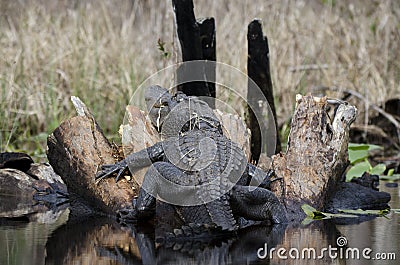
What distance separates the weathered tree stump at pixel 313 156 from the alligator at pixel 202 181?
0.18 meters

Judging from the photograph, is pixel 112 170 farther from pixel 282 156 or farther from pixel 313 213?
pixel 313 213

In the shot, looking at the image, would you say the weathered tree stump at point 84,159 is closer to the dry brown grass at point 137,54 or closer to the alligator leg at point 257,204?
the alligator leg at point 257,204

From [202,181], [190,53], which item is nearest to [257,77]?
[190,53]

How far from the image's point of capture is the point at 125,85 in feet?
33.6

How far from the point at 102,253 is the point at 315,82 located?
7669 millimetres

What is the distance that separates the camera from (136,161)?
5.72 m

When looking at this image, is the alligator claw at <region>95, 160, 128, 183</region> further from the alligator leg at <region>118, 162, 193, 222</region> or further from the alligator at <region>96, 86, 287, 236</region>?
the alligator leg at <region>118, 162, 193, 222</region>

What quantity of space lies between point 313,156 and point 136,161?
1397mm

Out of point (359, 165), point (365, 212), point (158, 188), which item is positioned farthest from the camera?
point (359, 165)

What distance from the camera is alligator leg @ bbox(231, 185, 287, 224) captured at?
16.6 ft

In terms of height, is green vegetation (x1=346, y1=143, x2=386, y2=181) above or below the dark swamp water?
above

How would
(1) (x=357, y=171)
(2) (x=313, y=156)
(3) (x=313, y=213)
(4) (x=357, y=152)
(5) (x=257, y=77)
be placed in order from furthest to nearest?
(4) (x=357, y=152) → (1) (x=357, y=171) → (5) (x=257, y=77) → (2) (x=313, y=156) → (3) (x=313, y=213)

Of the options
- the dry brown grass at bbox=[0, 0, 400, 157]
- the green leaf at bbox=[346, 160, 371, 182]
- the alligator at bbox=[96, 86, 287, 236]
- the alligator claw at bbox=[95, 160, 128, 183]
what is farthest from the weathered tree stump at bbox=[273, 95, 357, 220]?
the dry brown grass at bbox=[0, 0, 400, 157]

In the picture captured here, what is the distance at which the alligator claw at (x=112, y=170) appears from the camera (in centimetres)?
576
